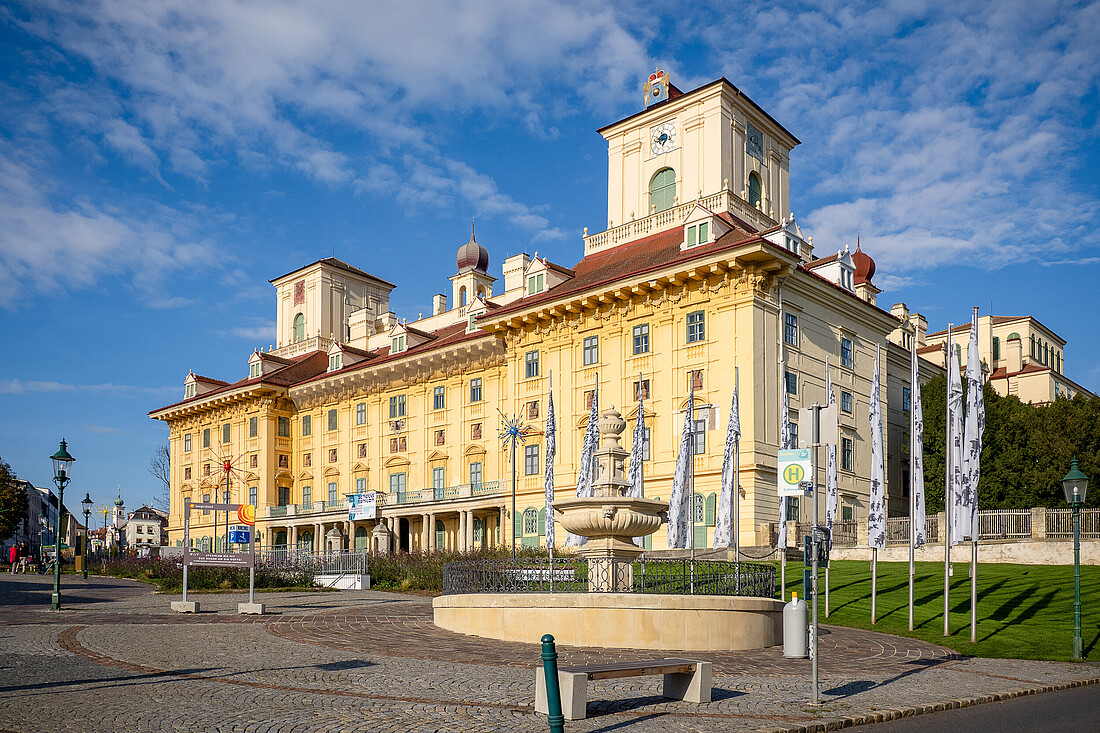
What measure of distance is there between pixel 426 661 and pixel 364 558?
2342 centimetres

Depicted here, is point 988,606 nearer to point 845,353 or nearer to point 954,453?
point 954,453

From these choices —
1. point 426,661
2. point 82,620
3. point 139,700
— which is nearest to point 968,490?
point 426,661

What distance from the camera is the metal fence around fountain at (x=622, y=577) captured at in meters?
19.0

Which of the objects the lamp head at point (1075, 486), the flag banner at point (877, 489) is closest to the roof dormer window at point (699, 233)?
the flag banner at point (877, 489)

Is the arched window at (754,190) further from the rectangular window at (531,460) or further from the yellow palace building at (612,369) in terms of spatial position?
the rectangular window at (531,460)

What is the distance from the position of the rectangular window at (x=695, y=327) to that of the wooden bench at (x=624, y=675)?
32.6 m

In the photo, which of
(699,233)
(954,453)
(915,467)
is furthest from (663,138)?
(954,453)

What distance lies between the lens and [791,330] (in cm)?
4575

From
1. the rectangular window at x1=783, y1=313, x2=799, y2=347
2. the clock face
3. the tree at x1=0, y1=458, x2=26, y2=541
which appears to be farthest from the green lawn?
the tree at x1=0, y1=458, x2=26, y2=541

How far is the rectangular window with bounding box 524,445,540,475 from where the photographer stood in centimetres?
5144

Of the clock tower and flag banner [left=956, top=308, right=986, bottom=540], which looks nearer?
flag banner [left=956, top=308, right=986, bottom=540]

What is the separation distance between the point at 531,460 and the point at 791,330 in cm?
1510

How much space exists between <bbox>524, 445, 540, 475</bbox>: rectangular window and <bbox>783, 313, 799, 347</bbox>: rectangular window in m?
14.2

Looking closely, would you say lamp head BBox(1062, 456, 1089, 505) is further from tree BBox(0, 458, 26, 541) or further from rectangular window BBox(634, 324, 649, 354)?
tree BBox(0, 458, 26, 541)
